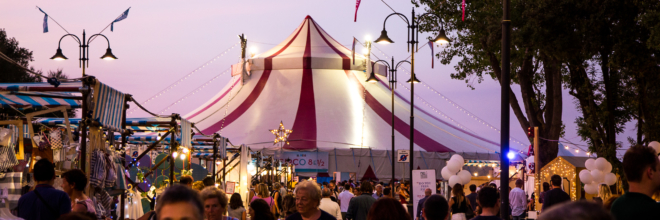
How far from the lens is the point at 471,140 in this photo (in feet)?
89.1

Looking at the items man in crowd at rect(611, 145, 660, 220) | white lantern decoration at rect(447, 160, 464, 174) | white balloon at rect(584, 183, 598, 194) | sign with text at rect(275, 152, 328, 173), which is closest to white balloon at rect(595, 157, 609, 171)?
white balloon at rect(584, 183, 598, 194)

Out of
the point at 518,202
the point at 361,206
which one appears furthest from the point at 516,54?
the point at 361,206

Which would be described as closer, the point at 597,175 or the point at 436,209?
the point at 436,209

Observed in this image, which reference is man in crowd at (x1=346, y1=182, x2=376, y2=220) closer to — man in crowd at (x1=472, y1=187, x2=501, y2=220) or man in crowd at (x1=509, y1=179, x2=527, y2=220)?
man in crowd at (x1=472, y1=187, x2=501, y2=220)

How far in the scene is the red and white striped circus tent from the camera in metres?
25.8

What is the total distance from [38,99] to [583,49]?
39.2ft

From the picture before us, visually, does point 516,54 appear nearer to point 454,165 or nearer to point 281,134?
point 454,165

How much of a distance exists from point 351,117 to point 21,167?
19.1m

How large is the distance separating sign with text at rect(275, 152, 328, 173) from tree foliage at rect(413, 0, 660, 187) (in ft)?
31.2

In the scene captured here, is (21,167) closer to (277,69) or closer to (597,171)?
(597,171)

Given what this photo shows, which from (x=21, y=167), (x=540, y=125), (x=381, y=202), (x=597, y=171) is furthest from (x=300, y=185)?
(x=540, y=125)

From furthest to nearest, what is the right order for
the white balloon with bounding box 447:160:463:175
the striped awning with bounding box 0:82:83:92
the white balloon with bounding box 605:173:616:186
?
the white balloon with bounding box 447:160:463:175 → the white balloon with bounding box 605:173:616:186 → the striped awning with bounding box 0:82:83:92

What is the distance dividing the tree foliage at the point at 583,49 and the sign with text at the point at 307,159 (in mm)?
9500

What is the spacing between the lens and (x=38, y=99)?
8000 mm
